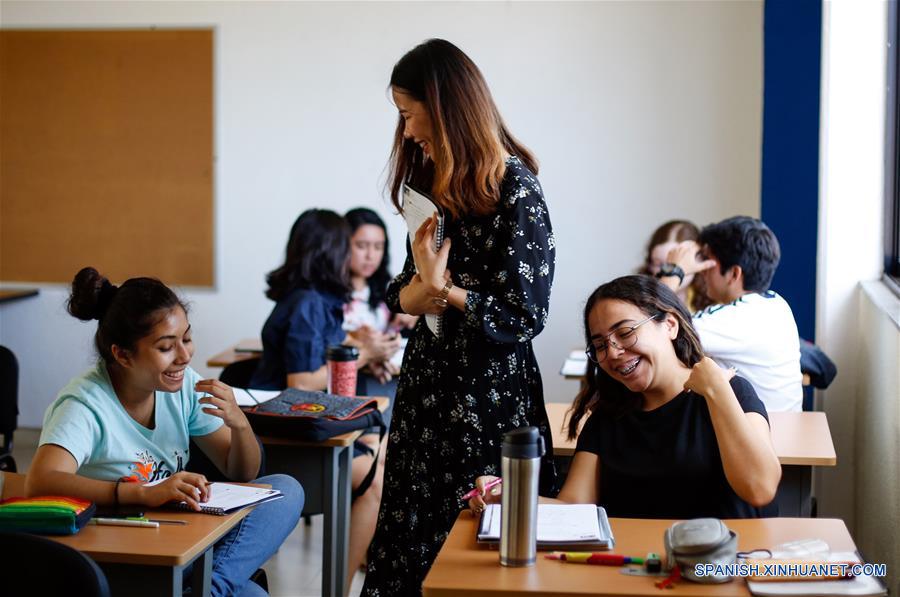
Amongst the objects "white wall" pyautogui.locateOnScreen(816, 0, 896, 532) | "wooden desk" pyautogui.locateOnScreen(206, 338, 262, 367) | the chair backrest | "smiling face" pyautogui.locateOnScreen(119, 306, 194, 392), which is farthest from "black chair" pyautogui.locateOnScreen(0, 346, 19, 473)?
"white wall" pyautogui.locateOnScreen(816, 0, 896, 532)

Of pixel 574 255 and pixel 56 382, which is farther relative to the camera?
pixel 56 382

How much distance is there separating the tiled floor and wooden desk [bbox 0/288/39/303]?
7.67ft

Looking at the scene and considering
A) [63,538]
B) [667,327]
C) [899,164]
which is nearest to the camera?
[63,538]

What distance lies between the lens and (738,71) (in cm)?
507

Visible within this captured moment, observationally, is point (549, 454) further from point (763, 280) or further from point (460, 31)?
point (460, 31)

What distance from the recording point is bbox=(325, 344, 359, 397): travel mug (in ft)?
10.6

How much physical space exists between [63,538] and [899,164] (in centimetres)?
303

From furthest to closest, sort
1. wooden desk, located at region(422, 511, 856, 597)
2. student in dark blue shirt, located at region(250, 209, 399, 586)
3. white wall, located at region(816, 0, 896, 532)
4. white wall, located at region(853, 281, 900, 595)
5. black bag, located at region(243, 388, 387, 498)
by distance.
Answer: white wall, located at region(816, 0, 896, 532)
student in dark blue shirt, located at region(250, 209, 399, 586)
black bag, located at region(243, 388, 387, 498)
white wall, located at region(853, 281, 900, 595)
wooden desk, located at region(422, 511, 856, 597)

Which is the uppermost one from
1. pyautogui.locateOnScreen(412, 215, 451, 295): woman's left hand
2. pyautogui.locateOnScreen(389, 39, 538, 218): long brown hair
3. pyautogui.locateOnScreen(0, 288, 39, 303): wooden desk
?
pyautogui.locateOnScreen(389, 39, 538, 218): long brown hair

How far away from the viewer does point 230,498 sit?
2.08 m

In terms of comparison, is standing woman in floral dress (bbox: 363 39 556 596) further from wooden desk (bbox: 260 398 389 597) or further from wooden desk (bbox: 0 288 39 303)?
wooden desk (bbox: 0 288 39 303)

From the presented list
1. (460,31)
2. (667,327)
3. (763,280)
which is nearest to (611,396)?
(667,327)

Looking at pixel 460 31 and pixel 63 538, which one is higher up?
pixel 460 31

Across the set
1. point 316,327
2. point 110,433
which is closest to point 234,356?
point 316,327
